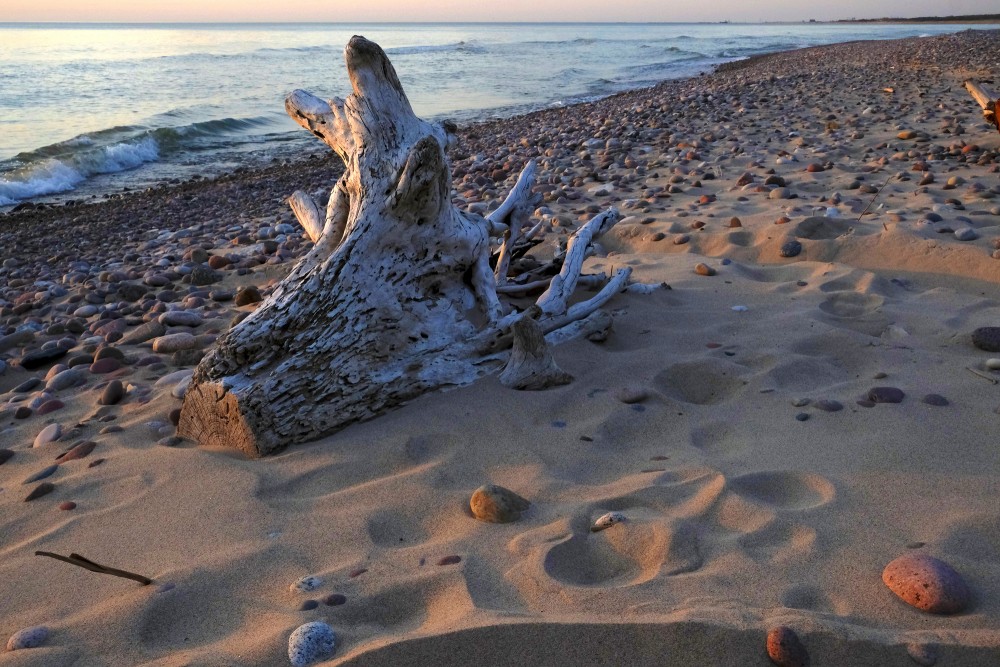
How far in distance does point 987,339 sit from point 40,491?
11.9ft

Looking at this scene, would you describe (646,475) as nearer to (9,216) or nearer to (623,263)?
(623,263)

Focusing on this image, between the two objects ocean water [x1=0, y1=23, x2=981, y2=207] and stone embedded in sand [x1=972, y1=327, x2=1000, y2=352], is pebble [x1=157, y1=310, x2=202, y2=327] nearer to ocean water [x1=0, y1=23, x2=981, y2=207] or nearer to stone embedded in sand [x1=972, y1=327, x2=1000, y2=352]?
stone embedded in sand [x1=972, y1=327, x2=1000, y2=352]

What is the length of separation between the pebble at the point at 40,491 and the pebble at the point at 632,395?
205 cm

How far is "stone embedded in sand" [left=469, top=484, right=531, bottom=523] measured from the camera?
2.12 meters

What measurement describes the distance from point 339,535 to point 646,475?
0.94 metres

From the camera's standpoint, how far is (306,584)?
1.89 meters

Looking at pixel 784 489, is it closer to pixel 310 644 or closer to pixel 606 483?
pixel 606 483

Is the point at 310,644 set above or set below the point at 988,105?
below

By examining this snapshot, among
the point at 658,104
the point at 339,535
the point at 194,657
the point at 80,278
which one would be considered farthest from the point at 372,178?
the point at 658,104

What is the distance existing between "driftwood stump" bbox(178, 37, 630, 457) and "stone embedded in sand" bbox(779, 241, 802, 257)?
1984 millimetres

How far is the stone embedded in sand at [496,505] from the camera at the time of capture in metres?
2.12

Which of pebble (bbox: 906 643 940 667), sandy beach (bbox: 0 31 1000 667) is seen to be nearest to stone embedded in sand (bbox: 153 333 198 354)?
sandy beach (bbox: 0 31 1000 667)

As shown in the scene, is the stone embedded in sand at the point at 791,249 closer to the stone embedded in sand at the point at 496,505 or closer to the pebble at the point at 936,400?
the pebble at the point at 936,400

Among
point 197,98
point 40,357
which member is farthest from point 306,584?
point 197,98
